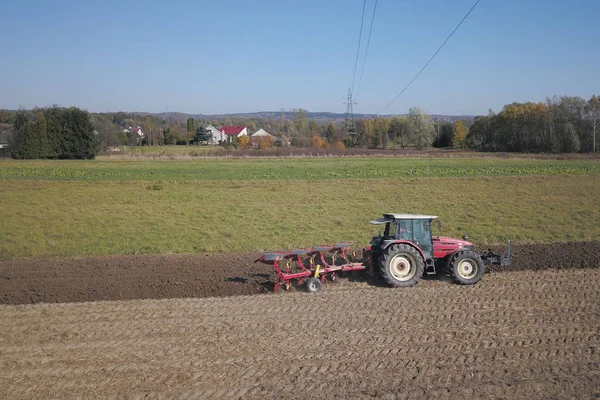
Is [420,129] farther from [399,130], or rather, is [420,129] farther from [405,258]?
[405,258]

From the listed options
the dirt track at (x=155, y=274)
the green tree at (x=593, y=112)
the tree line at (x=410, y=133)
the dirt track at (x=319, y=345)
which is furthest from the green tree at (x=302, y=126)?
the dirt track at (x=319, y=345)

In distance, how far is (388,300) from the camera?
12594 mm

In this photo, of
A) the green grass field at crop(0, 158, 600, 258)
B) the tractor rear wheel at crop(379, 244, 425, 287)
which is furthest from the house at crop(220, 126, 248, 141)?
the tractor rear wheel at crop(379, 244, 425, 287)

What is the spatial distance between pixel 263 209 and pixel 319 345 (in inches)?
694

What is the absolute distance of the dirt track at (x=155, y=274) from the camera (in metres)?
13.7

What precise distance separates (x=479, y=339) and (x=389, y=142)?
132204mm

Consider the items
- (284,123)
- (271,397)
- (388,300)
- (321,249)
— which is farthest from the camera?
(284,123)

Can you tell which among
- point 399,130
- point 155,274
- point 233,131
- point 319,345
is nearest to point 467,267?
point 319,345

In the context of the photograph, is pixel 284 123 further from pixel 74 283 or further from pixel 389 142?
pixel 74 283

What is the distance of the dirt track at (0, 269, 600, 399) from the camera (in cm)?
834

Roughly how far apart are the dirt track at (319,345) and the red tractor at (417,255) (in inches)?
16.2

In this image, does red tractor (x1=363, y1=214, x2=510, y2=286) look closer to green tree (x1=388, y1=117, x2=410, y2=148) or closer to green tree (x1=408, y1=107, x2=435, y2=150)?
green tree (x1=408, y1=107, x2=435, y2=150)

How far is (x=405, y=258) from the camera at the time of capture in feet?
44.6

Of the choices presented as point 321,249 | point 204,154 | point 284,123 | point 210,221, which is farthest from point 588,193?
point 284,123
